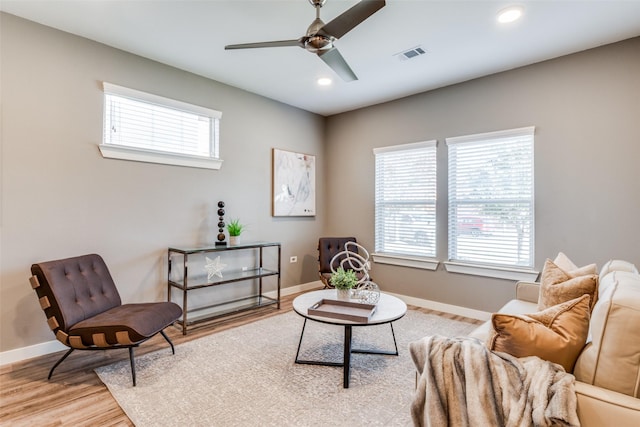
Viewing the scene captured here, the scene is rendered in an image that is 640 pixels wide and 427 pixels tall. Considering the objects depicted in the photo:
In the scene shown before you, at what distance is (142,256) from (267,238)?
5.34 feet

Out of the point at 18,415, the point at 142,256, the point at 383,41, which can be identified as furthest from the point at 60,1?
the point at 18,415

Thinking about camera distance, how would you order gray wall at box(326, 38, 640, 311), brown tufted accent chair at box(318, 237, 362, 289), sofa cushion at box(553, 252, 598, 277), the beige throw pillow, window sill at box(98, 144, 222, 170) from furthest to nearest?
brown tufted accent chair at box(318, 237, 362, 289), window sill at box(98, 144, 222, 170), gray wall at box(326, 38, 640, 311), sofa cushion at box(553, 252, 598, 277), the beige throw pillow

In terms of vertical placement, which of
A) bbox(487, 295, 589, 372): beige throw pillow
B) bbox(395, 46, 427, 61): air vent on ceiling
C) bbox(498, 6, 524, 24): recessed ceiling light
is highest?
bbox(395, 46, 427, 61): air vent on ceiling

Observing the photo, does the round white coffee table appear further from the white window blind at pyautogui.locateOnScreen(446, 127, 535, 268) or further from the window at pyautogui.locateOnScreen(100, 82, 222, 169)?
the window at pyautogui.locateOnScreen(100, 82, 222, 169)

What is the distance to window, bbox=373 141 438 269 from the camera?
4.23 metres

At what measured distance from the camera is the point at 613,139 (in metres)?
3.00

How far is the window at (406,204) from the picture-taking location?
167 inches

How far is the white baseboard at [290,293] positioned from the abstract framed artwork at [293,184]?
1157mm

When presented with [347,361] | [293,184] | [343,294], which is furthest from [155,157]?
[347,361]

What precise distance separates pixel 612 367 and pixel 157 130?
13.0ft

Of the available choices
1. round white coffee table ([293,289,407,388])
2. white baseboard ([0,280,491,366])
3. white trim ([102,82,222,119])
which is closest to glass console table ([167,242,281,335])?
white baseboard ([0,280,491,366])

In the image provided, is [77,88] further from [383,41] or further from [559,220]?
[559,220]

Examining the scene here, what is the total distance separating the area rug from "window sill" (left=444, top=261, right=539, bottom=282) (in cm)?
90

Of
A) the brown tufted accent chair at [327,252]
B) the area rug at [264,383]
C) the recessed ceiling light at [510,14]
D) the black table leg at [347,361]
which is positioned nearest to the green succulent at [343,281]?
the black table leg at [347,361]
